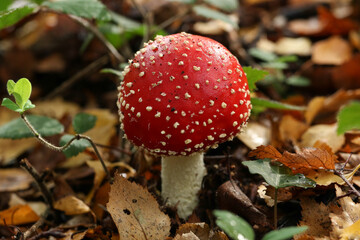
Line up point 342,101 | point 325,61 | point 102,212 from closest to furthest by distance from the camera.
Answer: point 102,212
point 342,101
point 325,61

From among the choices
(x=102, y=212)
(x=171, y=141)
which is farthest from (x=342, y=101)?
(x=102, y=212)

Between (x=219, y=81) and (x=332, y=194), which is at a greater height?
(x=219, y=81)

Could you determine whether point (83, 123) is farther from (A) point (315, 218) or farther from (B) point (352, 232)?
(B) point (352, 232)

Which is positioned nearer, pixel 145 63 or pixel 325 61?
pixel 145 63

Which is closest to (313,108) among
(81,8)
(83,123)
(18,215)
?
(83,123)

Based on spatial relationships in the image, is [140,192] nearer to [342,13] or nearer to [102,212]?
[102,212]

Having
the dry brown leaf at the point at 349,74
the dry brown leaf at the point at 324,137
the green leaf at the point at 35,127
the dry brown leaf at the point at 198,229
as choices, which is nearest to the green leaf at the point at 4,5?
the green leaf at the point at 35,127

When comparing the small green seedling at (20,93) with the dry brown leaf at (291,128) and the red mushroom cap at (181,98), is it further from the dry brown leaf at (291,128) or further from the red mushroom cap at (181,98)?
the dry brown leaf at (291,128)

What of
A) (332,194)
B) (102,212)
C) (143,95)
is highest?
(143,95)
